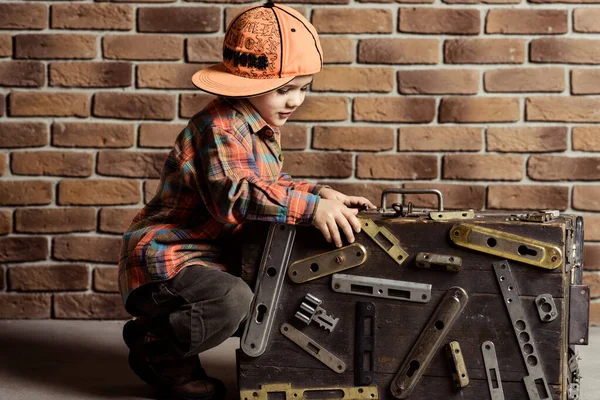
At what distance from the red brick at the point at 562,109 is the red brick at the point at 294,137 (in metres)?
0.57

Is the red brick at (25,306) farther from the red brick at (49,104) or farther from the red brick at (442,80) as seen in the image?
the red brick at (442,80)

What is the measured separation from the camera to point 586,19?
6.70 feet

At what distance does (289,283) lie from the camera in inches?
56.5

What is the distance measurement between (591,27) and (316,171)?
2.56ft

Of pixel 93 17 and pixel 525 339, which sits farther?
pixel 93 17

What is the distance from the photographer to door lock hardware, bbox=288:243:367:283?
4.61 ft

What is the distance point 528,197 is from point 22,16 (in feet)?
4.50

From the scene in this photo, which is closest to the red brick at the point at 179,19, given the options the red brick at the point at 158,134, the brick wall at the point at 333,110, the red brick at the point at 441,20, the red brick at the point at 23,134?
the brick wall at the point at 333,110

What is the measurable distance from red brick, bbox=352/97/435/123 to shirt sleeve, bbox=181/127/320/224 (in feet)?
2.19

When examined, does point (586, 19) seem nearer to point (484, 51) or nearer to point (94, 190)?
point (484, 51)

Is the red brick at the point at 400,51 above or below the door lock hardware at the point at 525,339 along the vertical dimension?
above

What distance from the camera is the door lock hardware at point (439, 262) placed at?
4.49 ft

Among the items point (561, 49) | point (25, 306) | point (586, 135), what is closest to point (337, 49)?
point (561, 49)

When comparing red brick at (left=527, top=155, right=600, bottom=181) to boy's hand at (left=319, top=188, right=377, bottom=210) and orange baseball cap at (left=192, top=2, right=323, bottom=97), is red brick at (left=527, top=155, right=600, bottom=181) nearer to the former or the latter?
boy's hand at (left=319, top=188, right=377, bottom=210)
